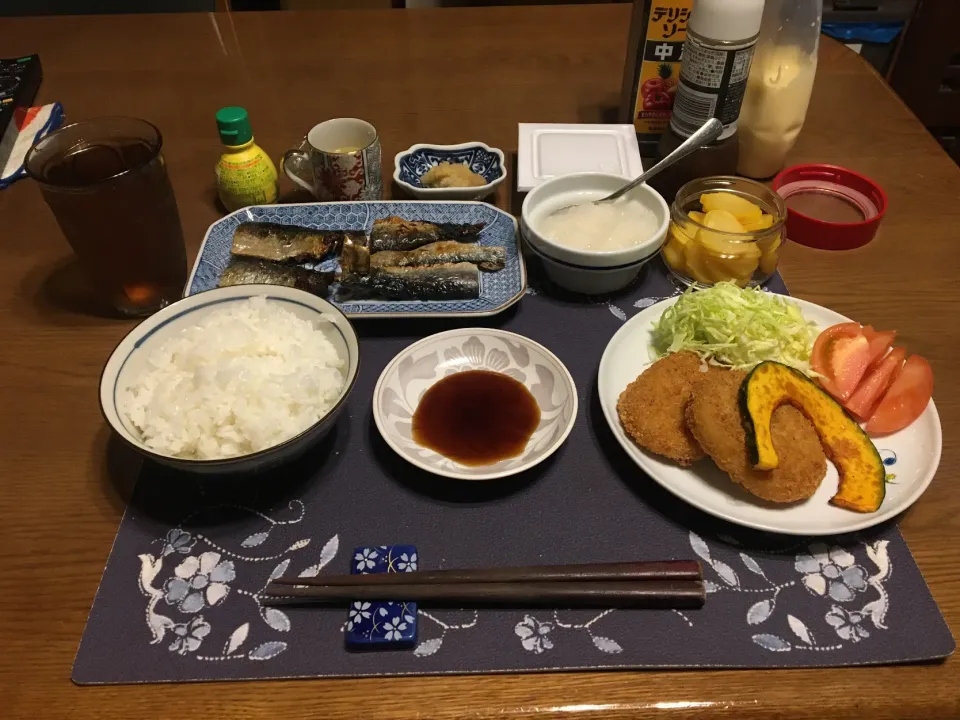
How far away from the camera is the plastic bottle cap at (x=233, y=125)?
176 centimetres

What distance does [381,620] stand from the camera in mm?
1059

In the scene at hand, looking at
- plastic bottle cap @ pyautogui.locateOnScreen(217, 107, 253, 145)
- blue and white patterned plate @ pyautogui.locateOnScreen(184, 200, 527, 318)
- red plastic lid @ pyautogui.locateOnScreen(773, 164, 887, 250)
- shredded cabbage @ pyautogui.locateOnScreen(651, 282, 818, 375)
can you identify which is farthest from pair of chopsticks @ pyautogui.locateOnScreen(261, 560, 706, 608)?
plastic bottle cap @ pyautogui.locateOnScreen(217, 107, 253, 145)

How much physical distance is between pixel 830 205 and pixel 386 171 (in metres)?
1.36

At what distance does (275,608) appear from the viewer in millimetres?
1103

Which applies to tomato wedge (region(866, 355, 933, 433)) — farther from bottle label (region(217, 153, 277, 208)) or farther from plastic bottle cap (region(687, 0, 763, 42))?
bottle label (region(217, 153, 277, 208))

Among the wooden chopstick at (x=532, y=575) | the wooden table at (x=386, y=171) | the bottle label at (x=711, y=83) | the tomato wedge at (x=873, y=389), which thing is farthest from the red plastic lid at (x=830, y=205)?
the wooden chopstick at (x=532, y=575)

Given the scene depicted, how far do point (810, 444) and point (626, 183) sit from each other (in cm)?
86

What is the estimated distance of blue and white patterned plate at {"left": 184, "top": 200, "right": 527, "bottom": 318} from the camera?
5.18 feet

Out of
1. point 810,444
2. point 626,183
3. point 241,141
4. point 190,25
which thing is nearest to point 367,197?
point 241,141

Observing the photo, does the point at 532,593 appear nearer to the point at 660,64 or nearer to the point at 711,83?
the point at 711,83

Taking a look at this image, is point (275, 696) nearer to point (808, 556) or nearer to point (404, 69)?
point (808, 556)

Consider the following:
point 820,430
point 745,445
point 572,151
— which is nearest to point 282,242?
point 572,151

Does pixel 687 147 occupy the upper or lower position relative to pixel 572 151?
upper

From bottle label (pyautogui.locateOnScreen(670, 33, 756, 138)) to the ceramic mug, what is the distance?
0.88 meters
